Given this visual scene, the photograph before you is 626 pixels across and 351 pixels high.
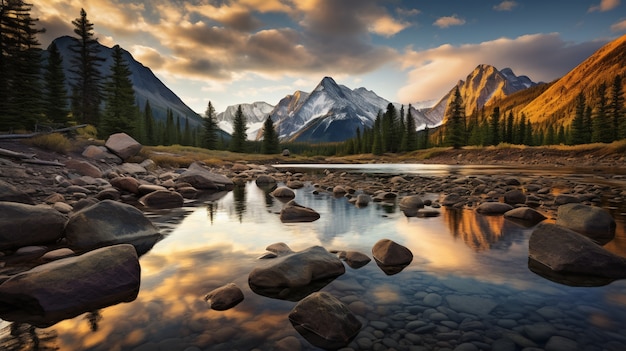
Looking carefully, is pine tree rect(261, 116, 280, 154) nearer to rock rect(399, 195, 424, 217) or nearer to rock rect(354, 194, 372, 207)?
rock rect(354, 194, 372, 207)

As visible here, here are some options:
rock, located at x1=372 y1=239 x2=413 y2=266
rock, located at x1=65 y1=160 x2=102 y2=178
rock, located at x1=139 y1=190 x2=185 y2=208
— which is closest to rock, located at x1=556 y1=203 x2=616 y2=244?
rock, located at x1=372 y1=239 x2=413 y2=266

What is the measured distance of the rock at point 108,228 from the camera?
255 inches

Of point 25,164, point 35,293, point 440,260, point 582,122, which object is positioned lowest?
point 440,260

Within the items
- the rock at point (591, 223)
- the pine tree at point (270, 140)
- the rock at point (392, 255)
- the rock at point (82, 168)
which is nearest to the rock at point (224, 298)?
the rock at point (392, 255)

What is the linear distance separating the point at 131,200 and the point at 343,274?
11.7m

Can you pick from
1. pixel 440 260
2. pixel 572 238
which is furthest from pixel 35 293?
pixel 572 238

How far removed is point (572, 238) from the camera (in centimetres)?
541

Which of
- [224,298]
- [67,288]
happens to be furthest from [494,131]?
[67,288]

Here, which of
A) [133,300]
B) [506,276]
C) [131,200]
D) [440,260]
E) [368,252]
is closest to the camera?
[133,300]

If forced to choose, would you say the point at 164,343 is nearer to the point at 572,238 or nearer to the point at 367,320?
the point at 367,320

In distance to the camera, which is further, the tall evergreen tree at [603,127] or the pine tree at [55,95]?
the tall evergreen tree at [603,127]

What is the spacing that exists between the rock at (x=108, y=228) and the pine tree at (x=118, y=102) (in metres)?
33.0

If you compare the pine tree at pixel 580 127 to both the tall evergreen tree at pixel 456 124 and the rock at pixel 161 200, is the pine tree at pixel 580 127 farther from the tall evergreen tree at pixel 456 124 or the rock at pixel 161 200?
the rock at pixel 161 200

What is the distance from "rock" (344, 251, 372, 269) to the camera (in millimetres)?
5766
